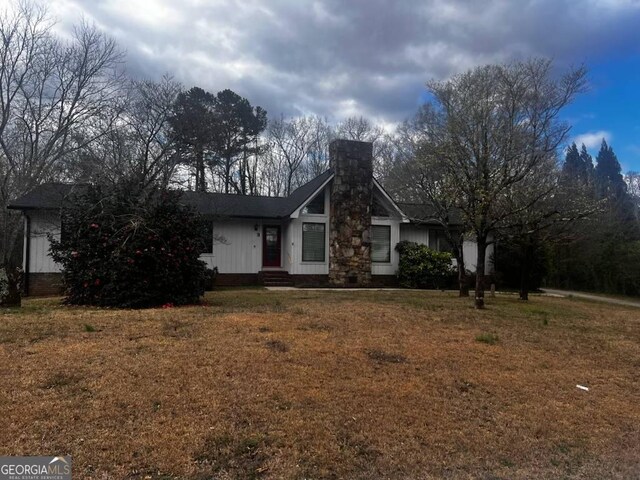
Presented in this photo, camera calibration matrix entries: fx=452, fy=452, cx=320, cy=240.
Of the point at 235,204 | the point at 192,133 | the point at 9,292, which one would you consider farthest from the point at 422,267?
the point at 9,292

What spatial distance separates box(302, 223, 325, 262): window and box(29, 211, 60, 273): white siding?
8779 mm

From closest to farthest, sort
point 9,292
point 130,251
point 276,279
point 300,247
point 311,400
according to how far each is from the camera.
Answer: point 311,400 < point 9,292 < point 130,251 < point 276,279 < point 300,247

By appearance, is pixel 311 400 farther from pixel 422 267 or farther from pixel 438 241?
pixel 438 241

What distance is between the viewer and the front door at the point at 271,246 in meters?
19.1

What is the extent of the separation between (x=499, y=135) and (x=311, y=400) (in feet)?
30.2

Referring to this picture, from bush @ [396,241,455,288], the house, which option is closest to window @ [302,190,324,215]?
the house

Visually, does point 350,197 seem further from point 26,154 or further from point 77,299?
point 26,154

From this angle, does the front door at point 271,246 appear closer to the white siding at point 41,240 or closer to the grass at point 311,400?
the white siding at point 41,240

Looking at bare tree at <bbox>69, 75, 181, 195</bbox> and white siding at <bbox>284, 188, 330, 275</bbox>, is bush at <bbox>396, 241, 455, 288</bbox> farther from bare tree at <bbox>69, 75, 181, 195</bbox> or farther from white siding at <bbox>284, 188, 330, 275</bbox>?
bare tree at <bbox>69, 75, 181, 195</bbox>

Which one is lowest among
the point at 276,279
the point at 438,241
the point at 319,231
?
the point at 276,279

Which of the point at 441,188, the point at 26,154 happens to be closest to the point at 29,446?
the point at 441,188

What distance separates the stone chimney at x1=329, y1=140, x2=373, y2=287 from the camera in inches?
706

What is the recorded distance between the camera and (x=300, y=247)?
1812 centimetres

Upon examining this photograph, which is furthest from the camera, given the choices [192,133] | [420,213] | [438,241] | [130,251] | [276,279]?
[438,241]
